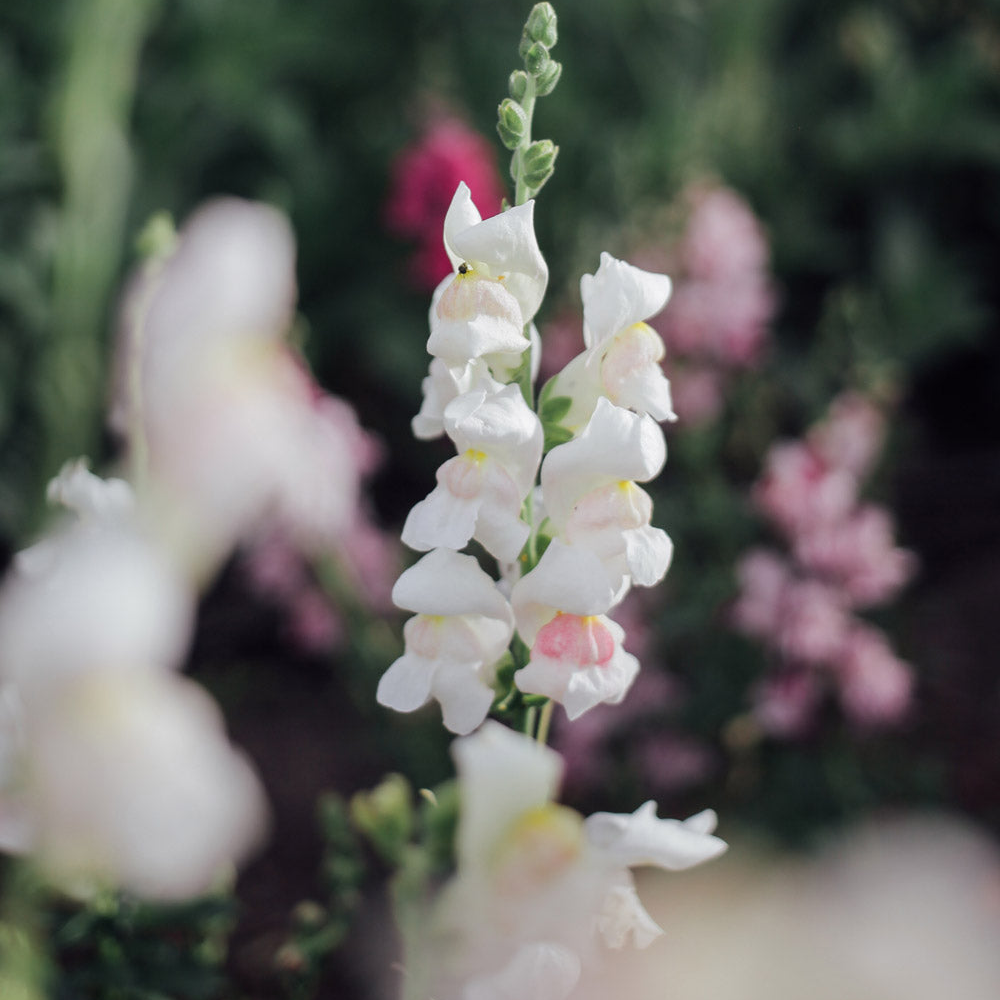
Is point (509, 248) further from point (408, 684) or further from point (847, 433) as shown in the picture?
point (847, 433)

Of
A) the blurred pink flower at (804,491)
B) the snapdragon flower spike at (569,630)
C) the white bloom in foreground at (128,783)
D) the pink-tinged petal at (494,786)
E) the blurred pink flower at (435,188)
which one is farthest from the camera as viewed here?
the blurred pink flower at (435,188)

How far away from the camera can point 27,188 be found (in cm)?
256

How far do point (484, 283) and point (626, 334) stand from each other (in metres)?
0.11

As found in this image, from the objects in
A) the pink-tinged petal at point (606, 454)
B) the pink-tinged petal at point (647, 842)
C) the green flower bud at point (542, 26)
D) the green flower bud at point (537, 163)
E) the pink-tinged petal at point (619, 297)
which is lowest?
the pink-tinged petal at point (647, 842)

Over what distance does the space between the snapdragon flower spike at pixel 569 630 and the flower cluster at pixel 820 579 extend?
38.2 inches

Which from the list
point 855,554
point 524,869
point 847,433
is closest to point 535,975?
point 524,869

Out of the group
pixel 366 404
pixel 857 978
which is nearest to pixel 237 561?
pixel 366 404

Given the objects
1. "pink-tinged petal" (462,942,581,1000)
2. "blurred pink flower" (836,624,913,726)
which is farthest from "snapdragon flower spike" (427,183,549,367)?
"blurred pink flower" (836,624,913,726)

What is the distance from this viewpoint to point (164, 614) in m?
0.42

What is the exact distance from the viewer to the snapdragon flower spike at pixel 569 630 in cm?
69

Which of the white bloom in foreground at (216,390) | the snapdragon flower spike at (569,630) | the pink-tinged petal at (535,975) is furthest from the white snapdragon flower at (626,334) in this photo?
the pink-tinged petal at (535,975)

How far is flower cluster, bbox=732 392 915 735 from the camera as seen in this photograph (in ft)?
5.38

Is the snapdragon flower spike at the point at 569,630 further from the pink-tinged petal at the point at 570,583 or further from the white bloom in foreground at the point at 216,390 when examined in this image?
the white bloom in foreground at the point at 216,390

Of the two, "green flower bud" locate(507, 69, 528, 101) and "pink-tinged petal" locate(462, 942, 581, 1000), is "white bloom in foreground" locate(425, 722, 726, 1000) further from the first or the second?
"green flower bud" locate(507, 69, 528, 101)
